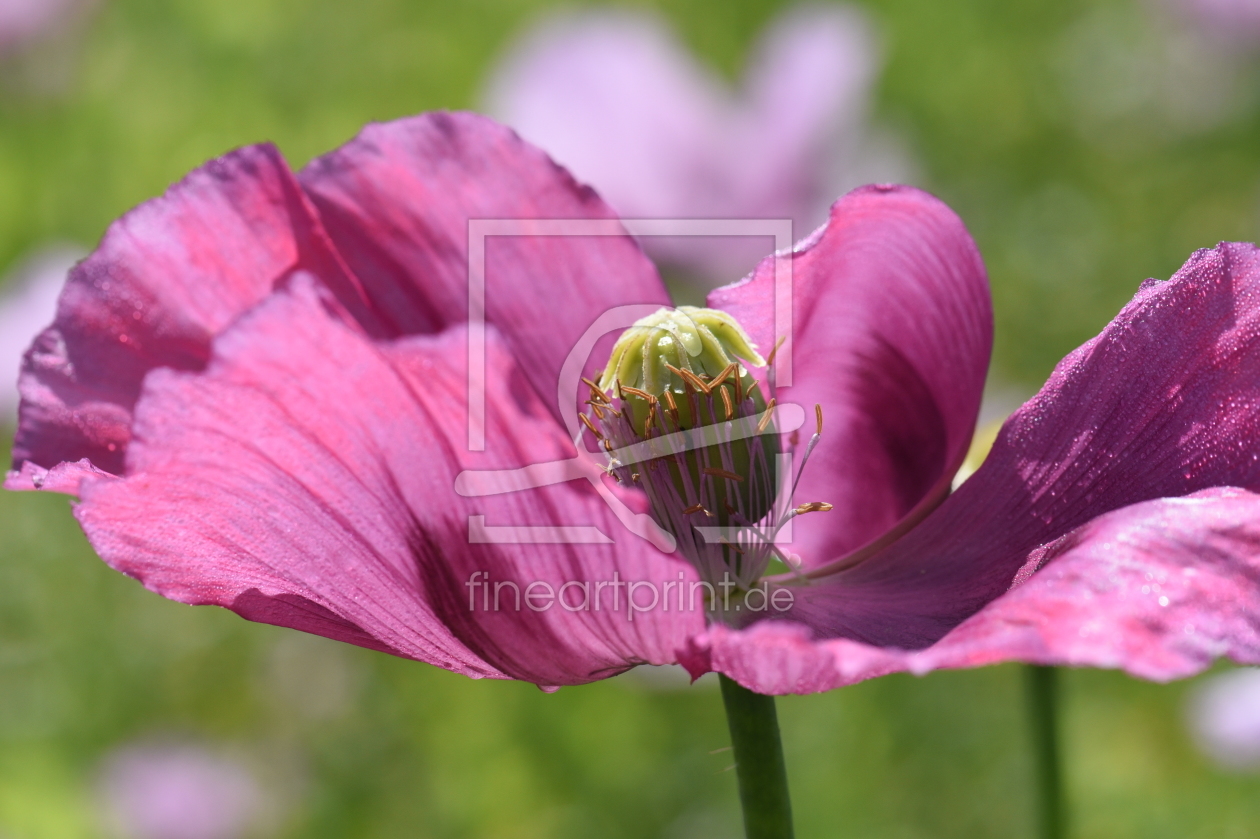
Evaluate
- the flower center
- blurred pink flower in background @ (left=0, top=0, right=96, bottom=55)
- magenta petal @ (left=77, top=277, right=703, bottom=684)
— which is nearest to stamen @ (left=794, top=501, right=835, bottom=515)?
the flower center

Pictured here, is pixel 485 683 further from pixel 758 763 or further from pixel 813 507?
pixel 758 763

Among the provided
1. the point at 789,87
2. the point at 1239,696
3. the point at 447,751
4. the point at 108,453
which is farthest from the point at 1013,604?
the point at 789,87

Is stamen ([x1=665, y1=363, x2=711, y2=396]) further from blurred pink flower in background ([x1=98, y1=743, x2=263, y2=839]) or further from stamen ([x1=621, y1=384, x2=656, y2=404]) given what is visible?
blurred pink flower in background ([x1=98, y1=743, x2=263, y2=839])

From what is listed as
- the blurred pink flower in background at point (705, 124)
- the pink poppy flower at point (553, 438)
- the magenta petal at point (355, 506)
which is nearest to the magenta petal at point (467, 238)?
the pink poppy flower at point (553, 438)

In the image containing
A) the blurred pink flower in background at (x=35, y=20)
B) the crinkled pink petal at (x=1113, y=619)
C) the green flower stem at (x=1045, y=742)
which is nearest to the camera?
the crinkled pink petal at (x=1113, y=619)

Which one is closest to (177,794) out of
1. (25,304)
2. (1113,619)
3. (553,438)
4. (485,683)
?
(485,683)

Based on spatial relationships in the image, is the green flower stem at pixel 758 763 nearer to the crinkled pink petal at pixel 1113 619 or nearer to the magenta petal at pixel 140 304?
the crinkled pink petal at pixel 1113 619
